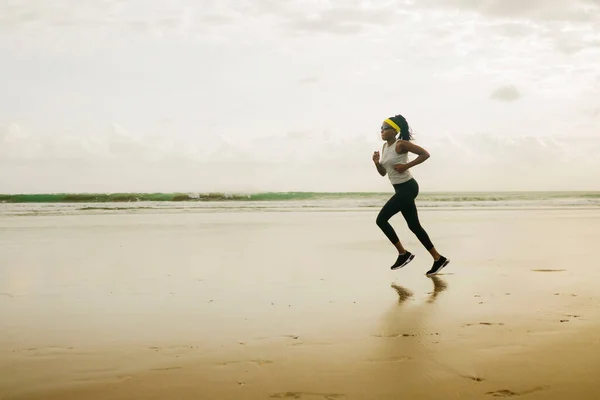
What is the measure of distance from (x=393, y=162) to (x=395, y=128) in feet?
1.50

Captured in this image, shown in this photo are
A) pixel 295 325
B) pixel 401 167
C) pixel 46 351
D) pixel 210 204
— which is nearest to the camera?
pixel 46 351

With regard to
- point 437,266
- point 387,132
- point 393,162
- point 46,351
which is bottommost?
point 46,351

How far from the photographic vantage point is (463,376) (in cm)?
331

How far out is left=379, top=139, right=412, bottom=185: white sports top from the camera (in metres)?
7.70

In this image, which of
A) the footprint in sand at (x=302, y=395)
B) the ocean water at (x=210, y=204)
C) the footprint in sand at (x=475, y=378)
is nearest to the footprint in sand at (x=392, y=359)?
the footprint in sand at (x=475, y=378)

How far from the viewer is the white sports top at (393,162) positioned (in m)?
7.70

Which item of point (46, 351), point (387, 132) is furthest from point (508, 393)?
point (387, 132)

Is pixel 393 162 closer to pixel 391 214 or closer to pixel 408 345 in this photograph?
pixel 391 214

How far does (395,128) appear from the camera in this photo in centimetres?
781

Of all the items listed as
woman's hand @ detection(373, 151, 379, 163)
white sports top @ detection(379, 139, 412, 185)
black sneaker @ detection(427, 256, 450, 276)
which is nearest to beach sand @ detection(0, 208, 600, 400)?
black sneaker @ detection(427, 256, 450, 276)

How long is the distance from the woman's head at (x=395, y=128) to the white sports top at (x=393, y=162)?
163 mm

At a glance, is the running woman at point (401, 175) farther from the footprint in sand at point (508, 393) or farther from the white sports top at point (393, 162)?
the footprint in sand at point (508, 393)

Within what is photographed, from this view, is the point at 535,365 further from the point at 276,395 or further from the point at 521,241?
the point at 521,241

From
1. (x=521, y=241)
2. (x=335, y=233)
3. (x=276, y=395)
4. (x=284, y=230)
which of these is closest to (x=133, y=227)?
(x=284, y=230)
